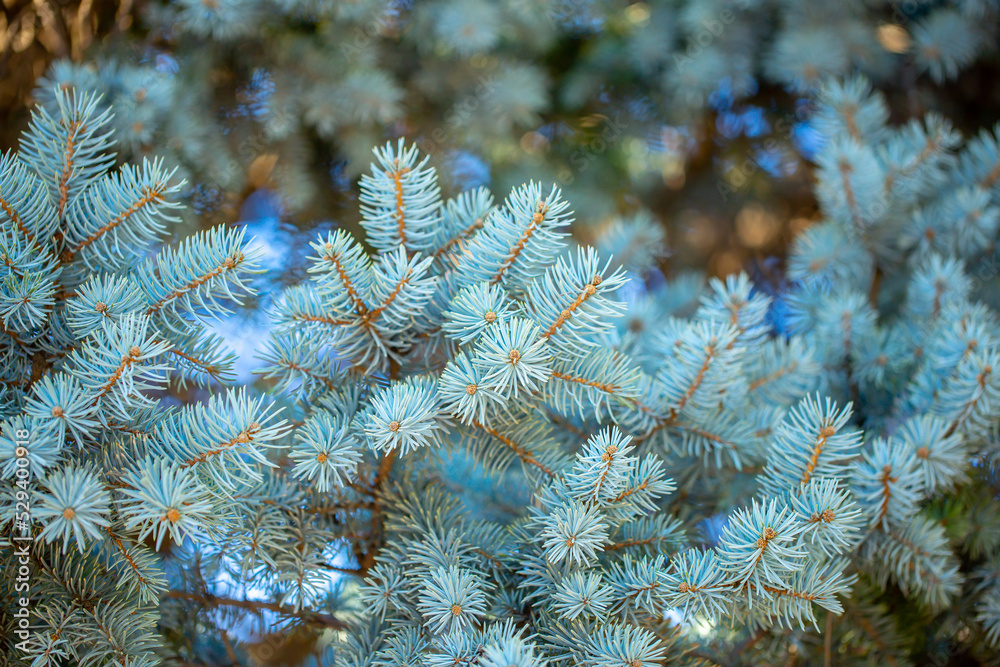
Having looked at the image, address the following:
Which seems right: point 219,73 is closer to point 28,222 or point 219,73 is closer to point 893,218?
point 28,222

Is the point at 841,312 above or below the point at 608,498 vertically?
above

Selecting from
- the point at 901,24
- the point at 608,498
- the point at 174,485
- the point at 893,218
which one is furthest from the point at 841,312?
the point at 174,485

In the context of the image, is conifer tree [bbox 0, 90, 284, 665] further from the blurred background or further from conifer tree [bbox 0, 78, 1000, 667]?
the blurred background

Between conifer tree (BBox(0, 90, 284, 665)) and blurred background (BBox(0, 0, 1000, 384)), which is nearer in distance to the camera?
conifer tree (BBox(0, 90, 284, 665))

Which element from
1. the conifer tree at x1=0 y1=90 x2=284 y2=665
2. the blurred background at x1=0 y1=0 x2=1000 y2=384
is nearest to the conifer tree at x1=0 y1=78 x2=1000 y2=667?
the conifer tree at x1=0 y1=90 x2=284 y2=665

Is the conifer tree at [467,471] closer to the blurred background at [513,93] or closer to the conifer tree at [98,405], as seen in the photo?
the conifer tree at [98,405]

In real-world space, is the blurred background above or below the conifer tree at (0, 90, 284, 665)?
above

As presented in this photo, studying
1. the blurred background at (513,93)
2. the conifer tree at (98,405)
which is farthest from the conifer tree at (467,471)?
the blurred background at (513,93)

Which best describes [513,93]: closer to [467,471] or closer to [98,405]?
[467,471]

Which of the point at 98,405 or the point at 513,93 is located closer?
the point at 98,405

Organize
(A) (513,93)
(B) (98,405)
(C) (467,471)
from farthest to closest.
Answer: (A) (513,93) → (C) (467,471) → (B) (98,405)

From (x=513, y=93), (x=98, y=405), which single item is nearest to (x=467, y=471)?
(x=98, y=405)
